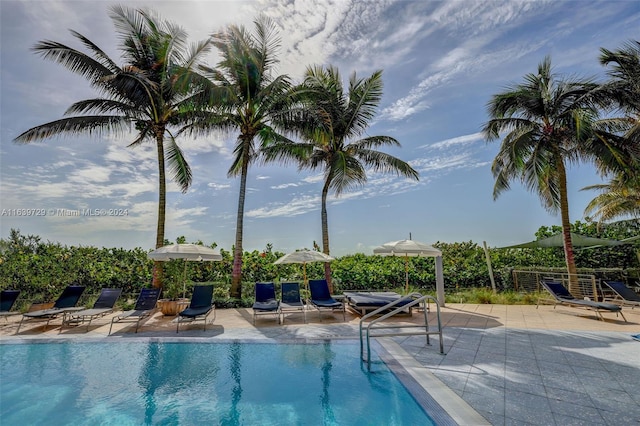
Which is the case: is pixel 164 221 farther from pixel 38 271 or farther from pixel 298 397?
pixel 298 397

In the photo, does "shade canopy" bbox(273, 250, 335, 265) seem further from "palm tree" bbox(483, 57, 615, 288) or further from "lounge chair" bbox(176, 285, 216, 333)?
"palm tree" bbox(483, 57, 615, 288)

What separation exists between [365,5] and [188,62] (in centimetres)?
695

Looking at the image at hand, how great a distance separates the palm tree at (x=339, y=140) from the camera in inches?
481

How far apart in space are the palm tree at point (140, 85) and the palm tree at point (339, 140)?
4068mm

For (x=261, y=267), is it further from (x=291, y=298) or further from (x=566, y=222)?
(x=566, y=222)

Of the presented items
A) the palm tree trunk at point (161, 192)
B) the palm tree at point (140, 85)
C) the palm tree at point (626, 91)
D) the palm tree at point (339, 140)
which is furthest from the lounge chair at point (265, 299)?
the palm tree at point (626, 91)

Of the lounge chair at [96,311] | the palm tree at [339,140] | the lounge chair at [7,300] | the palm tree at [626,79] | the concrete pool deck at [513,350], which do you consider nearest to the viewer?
the concrete pool deck at [513,350]

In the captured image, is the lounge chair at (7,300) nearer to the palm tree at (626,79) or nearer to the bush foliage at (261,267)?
the bush foliage at (261,267)

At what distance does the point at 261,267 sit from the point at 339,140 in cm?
686

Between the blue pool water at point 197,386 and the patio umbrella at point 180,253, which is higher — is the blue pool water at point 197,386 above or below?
below

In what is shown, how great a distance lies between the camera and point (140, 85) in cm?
1052

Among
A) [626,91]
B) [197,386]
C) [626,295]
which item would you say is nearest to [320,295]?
[197,386]

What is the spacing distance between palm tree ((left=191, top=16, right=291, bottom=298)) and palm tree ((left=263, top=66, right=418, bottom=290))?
1.18m

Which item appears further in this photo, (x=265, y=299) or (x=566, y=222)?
(x=566, y=222)
